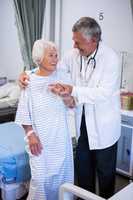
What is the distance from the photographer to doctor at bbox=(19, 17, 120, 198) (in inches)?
67.4

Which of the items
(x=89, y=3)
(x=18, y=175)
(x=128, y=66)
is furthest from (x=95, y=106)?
(x=89, y=3)

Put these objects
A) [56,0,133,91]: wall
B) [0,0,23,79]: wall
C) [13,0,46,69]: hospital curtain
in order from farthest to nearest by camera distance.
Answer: [0,0,23,79]: wall < [13,0,46,69]: hospital curtain < [56,0,133,91]: wall

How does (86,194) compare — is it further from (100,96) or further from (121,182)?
(121,182)

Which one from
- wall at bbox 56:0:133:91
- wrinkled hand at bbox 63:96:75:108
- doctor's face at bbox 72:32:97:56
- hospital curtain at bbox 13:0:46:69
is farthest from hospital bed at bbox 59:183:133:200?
hospital curtain at bbox 13:0:46:69

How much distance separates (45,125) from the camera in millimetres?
1799

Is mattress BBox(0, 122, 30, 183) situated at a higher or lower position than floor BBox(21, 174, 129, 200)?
higher

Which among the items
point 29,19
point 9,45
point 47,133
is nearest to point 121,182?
point 47,133

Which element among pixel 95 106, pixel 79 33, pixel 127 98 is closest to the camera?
pixel 79 33

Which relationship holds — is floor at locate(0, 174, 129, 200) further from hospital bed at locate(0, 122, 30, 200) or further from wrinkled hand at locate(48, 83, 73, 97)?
wrinkled hand at locate(48, 83, 73, 97)

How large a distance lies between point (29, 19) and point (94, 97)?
8.09 ft

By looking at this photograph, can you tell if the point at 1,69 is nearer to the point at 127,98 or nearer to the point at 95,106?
the point at 127,98

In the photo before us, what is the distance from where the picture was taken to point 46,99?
5.85 ft

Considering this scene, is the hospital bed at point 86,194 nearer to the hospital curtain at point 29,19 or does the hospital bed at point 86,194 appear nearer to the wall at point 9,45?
the hospital curtain at point 29,19

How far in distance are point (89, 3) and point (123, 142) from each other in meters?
1.76
